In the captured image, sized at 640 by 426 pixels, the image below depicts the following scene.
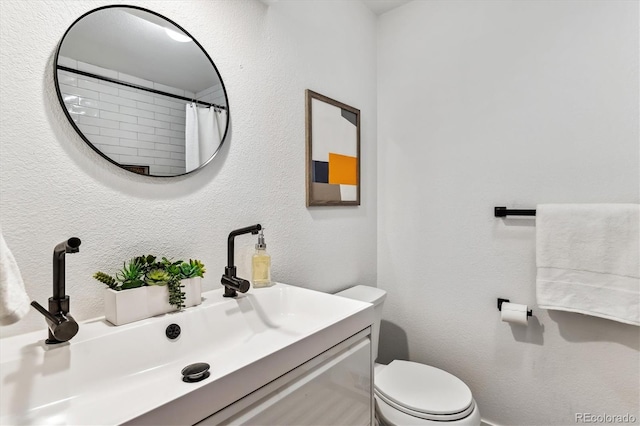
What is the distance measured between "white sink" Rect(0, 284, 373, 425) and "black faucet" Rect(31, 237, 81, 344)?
0.07 metres

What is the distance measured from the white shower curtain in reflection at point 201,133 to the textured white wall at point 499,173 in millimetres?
1118

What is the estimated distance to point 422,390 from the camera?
1.36 meters

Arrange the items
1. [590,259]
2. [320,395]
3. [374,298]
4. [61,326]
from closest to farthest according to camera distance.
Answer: [61,326] → [320,395] → [590,259] → [374,298]

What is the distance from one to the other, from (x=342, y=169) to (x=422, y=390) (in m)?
1.09

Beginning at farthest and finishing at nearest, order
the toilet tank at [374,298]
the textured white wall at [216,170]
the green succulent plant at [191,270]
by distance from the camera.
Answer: the toilet tank at [374,298] → the green succulent plant at [191,270] → the textured white wall at [216,170]

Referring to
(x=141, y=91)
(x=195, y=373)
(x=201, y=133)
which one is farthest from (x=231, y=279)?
(x=141, y=91)

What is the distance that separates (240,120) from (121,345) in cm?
83

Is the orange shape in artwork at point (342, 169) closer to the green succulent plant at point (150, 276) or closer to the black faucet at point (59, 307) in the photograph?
the green succulent plant at point (150, 276)

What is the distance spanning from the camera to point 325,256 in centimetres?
160

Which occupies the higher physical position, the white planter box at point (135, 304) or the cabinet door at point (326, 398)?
the white planter box at point (135, 304)

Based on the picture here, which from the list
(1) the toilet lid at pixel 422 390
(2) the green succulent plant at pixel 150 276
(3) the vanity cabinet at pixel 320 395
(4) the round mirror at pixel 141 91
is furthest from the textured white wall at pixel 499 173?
(2) the green succulent plant at pixel 150 276

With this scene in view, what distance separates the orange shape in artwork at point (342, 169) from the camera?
1630 millimetres

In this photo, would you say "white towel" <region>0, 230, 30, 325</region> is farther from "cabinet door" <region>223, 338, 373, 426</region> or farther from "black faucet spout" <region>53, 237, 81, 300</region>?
"cabinet door" <region>223, 338, 373, 426</region>

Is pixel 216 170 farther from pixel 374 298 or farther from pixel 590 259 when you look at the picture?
pixel 590 259
